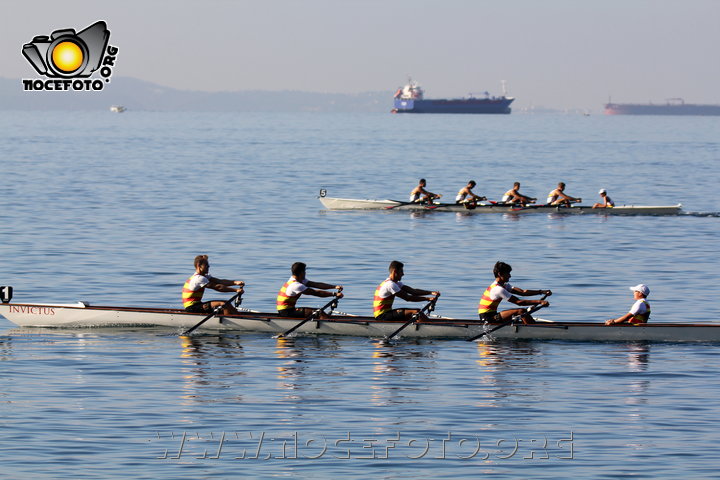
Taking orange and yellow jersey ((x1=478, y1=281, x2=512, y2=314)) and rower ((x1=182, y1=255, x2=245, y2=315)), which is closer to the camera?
orange and yellow jersey ((x1=478, y1=281, x2=512, y2=314))

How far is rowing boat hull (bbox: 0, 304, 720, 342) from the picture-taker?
26.3 m

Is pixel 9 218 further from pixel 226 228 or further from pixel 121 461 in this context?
pixel 121 461

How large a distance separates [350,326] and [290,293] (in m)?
1.59

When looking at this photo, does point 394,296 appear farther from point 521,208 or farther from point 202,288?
point 521,208

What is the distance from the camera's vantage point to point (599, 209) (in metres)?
56.8

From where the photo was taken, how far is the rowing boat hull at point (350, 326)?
26266mm

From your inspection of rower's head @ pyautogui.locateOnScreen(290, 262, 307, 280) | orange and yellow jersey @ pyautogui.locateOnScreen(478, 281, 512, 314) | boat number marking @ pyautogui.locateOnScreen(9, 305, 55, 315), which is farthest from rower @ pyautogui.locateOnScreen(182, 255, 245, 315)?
orange and yellow jersey @ pyautogui.locateOnScreen(478, 281, 512, 314)

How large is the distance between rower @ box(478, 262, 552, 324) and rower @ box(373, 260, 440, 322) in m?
1.18

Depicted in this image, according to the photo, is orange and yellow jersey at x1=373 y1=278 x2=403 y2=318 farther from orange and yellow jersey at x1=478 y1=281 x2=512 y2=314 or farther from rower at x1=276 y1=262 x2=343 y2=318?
orange and yellow jersey at x1=478 y1=281 x2=512 y2=314

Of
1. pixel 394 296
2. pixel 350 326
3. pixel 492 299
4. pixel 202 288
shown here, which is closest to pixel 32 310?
pixel 202 288

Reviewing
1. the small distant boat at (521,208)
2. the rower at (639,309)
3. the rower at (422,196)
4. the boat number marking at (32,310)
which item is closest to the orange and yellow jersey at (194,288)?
the boat number marking at (32,310)

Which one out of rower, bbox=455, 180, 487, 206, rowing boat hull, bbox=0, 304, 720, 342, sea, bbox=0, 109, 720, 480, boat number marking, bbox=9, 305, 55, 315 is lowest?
sea, bbox=0, 109, 720, 480

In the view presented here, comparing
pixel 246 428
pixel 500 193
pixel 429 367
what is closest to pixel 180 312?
pixel 429 367

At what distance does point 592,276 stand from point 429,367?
16.2 m
